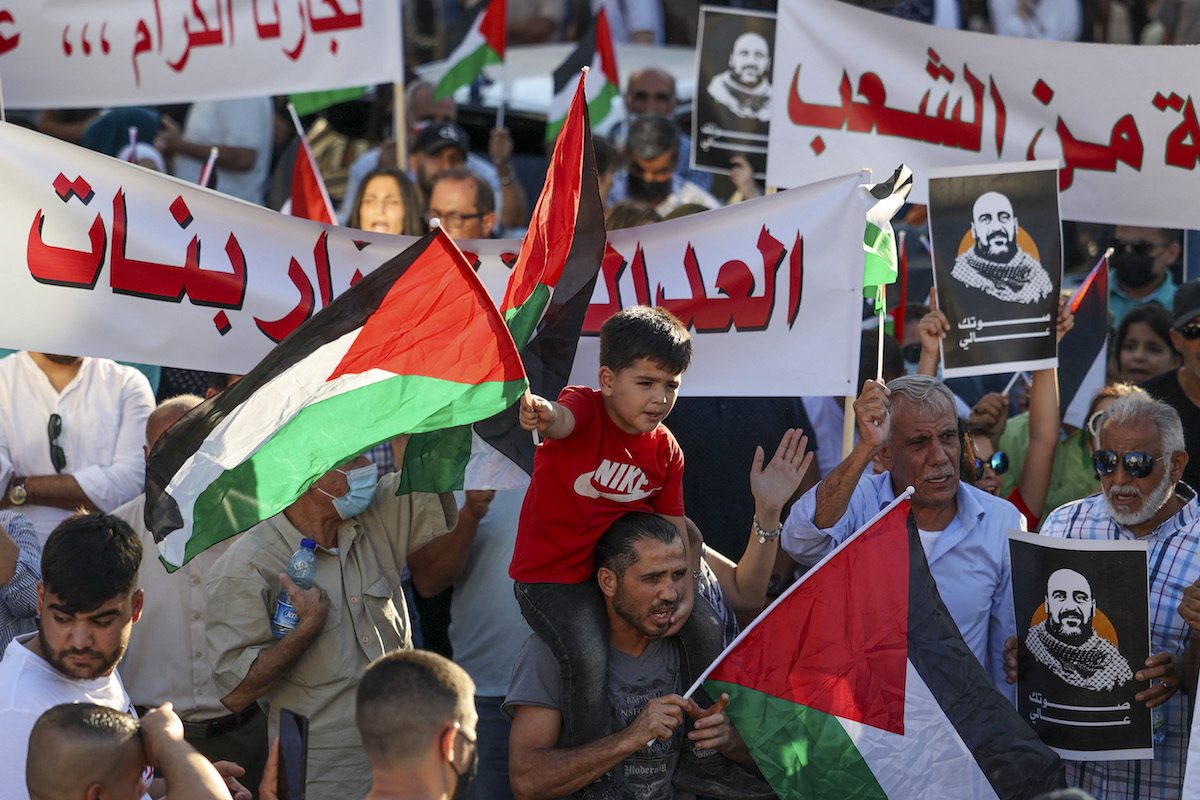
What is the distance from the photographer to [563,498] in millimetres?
4879

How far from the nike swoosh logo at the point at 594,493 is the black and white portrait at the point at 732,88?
4.10 m

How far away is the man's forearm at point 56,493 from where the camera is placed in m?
6.07

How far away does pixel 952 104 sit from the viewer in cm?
704

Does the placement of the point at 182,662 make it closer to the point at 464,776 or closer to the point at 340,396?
the point at 340,396

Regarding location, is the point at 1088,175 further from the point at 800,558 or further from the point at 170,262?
the point at 170,262

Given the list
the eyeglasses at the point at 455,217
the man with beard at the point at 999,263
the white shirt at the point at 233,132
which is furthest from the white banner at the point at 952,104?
the white shirt at the point at 233,132

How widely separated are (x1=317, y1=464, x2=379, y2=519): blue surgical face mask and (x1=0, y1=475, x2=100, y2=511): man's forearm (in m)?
1.25

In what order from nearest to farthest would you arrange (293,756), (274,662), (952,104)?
(293,756) → (274,662) → (952,104)

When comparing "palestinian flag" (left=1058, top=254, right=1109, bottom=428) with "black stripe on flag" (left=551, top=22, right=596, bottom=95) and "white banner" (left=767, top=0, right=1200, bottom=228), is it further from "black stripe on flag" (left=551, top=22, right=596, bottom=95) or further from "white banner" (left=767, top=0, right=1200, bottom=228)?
"black stripe on flag" (left=551, top=22, right=596, bottom=95)

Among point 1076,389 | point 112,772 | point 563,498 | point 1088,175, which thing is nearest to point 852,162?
point 1088,175

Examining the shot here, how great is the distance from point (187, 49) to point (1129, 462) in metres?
5.27

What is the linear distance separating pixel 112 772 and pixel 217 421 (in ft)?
3.81

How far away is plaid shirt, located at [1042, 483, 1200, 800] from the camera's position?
205 inches

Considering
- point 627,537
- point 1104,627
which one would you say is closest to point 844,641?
point 627,537
